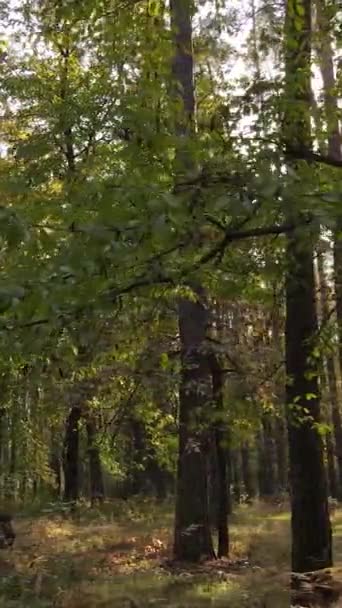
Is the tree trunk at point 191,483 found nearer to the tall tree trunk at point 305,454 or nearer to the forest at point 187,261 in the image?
the forest at point 187,261

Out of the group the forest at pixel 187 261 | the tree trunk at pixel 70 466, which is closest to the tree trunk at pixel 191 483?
the forest at pixel 187 261

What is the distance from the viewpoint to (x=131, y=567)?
12359mm

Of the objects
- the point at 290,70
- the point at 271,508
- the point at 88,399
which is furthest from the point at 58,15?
the point at 271,508

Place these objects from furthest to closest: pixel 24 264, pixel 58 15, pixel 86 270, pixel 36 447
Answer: pixel 36 447
pixel 58 15
pixel 24 264
pixel 86 270

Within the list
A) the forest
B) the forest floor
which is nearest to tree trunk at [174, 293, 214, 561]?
the forest

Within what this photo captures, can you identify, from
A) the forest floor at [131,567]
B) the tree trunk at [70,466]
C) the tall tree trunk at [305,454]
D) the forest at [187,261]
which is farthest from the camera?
the tree trunk at [70,466]

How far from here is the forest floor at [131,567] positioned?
9008 millimetres

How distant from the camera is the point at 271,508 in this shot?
2491 cm

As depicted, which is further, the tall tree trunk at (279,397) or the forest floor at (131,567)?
the forest floor at (131,567)

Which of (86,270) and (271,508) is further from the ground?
(86,270)

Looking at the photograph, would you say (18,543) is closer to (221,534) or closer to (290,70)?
(221,534)

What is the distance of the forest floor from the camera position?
29.6ft

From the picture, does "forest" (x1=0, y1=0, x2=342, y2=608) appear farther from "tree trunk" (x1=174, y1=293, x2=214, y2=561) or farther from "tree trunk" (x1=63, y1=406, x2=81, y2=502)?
"tree trunk" (x1=63, y1=406, x2=81, y2=502)

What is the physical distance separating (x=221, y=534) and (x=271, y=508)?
Answer: 12.2 metres
